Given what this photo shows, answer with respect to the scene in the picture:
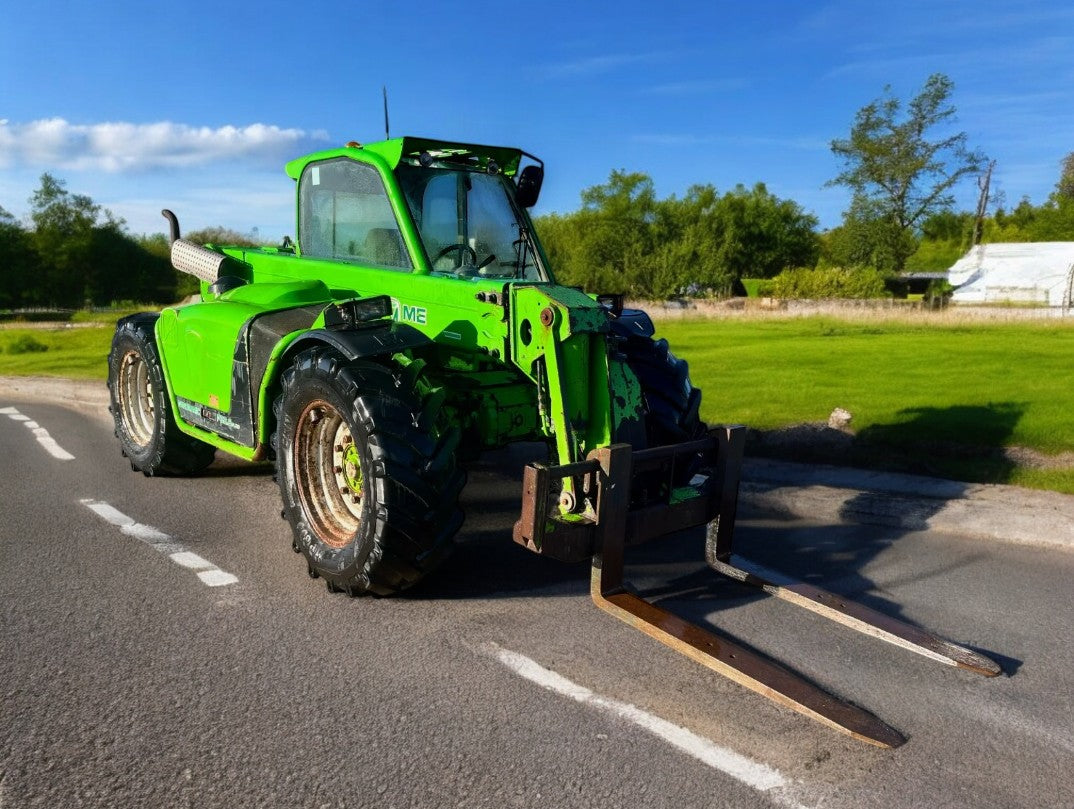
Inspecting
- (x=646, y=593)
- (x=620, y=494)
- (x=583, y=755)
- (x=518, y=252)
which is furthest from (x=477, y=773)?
(x=518, y=252)

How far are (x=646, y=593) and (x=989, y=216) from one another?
292 ft

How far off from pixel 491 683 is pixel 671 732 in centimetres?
82

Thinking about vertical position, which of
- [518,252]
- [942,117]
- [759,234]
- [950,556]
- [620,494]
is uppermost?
[942,117]

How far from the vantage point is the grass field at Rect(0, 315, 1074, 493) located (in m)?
8.16

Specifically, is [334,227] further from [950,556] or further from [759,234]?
[759,234]

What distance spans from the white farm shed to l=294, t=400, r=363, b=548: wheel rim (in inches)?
1694

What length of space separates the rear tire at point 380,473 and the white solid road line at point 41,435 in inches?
198

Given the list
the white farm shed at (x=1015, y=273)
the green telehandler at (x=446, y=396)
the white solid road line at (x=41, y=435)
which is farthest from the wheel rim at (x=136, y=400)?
the white farm shed at (x=1015, y=273)

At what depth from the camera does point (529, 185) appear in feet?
19.3

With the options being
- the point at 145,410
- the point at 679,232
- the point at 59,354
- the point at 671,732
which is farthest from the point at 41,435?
the point at 679,232

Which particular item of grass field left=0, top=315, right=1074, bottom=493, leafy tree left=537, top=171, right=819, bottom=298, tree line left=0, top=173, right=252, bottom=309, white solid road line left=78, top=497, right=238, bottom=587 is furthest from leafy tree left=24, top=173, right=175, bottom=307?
white solid road line left=78, top=497, right=238, bottom=587

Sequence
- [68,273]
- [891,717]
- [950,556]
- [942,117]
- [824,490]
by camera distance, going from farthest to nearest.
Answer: [68,273], [942,117], [824,490], [950,556], [891,717]

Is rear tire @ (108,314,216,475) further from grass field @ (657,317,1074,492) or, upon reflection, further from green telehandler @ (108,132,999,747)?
grass field @ (657,317,1074,492)

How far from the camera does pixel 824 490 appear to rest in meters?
6.78
